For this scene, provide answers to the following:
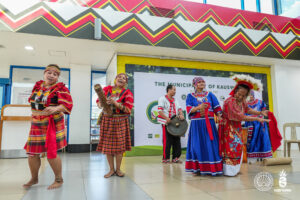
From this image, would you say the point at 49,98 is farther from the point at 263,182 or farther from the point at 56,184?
the point at 263,182

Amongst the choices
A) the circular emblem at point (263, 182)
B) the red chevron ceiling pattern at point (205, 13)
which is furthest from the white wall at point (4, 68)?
the circular emblem at point (263, 182)

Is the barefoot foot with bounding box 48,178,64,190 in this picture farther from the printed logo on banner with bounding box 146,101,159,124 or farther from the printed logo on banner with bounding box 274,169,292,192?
the printed logo on banner with bounding box 146,101,159,124

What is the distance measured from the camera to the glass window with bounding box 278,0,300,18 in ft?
25.9

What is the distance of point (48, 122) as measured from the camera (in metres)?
2.46

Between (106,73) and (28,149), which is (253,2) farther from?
(28,149)

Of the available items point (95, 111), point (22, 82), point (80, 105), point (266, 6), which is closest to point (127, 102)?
point (80, 105)

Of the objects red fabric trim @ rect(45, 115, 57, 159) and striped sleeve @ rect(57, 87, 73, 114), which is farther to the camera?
striped sleeve @ rect(57, 87, 73, 114)

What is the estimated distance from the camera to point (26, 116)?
5.28 meters

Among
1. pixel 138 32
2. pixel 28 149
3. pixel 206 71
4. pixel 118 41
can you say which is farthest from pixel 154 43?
pixel 28 149

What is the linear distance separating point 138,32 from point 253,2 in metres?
5.46

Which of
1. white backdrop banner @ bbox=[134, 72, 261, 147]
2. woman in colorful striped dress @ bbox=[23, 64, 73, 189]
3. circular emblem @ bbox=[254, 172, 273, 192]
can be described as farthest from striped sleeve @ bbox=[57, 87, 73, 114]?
white backdrop banner @ bbox=[134, 72, 261, 147]

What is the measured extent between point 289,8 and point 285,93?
336 centimetres

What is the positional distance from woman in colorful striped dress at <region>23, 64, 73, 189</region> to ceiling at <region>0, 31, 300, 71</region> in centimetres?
290

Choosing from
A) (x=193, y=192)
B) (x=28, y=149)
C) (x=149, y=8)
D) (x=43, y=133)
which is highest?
(x=149, y=8)
